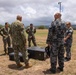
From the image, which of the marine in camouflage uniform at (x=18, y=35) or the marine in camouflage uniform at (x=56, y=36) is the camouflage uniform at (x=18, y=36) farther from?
the marine in camouflage uniform at (x=56, y=36)

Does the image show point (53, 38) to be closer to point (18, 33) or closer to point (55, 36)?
point (55, 36)

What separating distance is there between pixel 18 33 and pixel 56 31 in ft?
5.35

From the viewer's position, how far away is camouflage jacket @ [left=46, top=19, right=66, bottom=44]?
7.78 m

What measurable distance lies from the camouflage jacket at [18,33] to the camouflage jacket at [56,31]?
1213 mm

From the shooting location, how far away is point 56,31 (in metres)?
7.80

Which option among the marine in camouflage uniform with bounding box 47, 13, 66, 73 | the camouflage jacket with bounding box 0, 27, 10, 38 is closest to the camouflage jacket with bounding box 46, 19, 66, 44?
the marine in camouflage uniform with bounding box 47, 13, 66, 73

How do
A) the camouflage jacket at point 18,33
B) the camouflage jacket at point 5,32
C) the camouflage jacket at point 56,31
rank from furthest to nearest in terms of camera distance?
1. the camouflage jacket at point 5,32
2. the camouflage jacket at point 18,33
3. the camouflage jacket at point 56,31

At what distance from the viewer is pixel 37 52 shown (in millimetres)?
10453

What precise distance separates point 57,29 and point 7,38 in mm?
5348

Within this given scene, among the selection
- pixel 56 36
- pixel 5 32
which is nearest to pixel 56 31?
pixel 56 36

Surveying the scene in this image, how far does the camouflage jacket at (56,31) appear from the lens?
778 cm

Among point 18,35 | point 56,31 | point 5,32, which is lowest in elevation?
point 5,32

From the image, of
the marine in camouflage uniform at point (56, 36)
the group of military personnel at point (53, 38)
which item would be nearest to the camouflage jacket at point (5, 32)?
the group of military personnel at point (53, 38)

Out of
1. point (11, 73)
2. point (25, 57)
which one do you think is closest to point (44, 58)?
point (25, 57)
